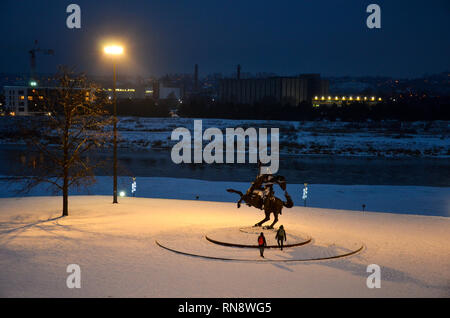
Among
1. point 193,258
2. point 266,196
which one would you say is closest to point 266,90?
point 266,196

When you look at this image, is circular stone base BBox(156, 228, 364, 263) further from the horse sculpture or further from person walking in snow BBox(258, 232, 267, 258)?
the horse sculpture

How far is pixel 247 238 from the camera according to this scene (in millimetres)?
16766

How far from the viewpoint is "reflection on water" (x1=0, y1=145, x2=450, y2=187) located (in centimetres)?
4109

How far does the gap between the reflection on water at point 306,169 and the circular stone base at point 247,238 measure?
1779cm

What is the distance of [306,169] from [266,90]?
4540 inches

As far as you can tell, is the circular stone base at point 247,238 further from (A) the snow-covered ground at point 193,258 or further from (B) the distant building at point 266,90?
(B) the distant building at point 266,90

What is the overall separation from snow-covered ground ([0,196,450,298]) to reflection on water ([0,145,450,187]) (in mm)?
14430

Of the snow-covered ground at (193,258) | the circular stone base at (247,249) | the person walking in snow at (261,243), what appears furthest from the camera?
the circular stone base at (247,249)

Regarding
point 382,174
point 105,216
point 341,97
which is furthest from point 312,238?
point 341,97

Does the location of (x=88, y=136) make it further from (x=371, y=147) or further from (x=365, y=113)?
(x=365, y=113)

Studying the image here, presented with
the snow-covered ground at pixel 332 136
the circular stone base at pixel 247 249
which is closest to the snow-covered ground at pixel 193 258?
the circular stone base at pixel 247 249

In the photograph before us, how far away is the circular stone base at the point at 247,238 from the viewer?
16031mm

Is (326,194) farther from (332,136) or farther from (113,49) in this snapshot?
(332,136)

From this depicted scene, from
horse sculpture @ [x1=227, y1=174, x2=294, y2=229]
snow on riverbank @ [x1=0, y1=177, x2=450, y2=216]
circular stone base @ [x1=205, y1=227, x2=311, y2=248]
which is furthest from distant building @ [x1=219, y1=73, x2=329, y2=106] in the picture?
circular stone base @ [x1=205, y1=227, x2=311, y2=248]
